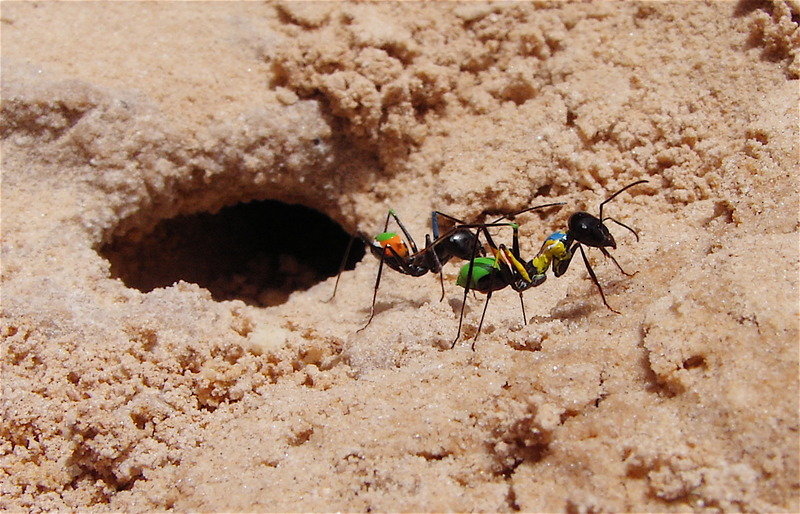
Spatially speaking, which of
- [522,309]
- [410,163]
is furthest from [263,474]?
[410,163]

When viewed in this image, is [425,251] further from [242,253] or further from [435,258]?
[242,253]

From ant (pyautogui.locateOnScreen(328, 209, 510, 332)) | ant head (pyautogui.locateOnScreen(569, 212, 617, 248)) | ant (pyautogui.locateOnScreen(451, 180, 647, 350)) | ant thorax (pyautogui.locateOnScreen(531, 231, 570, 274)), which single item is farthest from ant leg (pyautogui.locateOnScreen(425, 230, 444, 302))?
ant head (pyautogui.locateOnScreen(569, 212, 617, 248))

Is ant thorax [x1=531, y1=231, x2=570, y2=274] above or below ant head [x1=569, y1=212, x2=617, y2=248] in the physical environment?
below

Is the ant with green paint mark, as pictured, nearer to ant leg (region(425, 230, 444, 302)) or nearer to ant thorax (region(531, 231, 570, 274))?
ant leg (region(425, 230, 444, 302))

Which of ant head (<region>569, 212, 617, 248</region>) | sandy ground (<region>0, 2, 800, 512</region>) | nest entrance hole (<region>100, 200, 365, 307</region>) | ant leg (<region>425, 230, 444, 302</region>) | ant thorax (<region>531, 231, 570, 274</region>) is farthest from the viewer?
nest entrance hole (<region>100, 200, 365, 307</region>)

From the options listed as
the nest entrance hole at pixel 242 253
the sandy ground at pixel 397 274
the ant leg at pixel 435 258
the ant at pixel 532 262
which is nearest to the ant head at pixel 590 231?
the ant at pixel 532 262

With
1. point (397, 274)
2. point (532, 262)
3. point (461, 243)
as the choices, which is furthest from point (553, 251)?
point (397, 274)

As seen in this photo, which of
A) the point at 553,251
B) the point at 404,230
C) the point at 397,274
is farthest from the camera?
the point at 397,274

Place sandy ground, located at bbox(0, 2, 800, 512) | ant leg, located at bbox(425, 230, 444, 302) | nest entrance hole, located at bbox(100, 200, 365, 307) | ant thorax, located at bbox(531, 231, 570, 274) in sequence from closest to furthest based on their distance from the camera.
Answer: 1. sandy ground, located at bbox(0, 2, 800, 512)
2. ant thorax, located at bbox(531, 231, 570, 274)
3. ant leg, located at bbox(425, 230, 444, 302)
4. nest entrance hole, located at bbox(100, 200, 365, 307)
